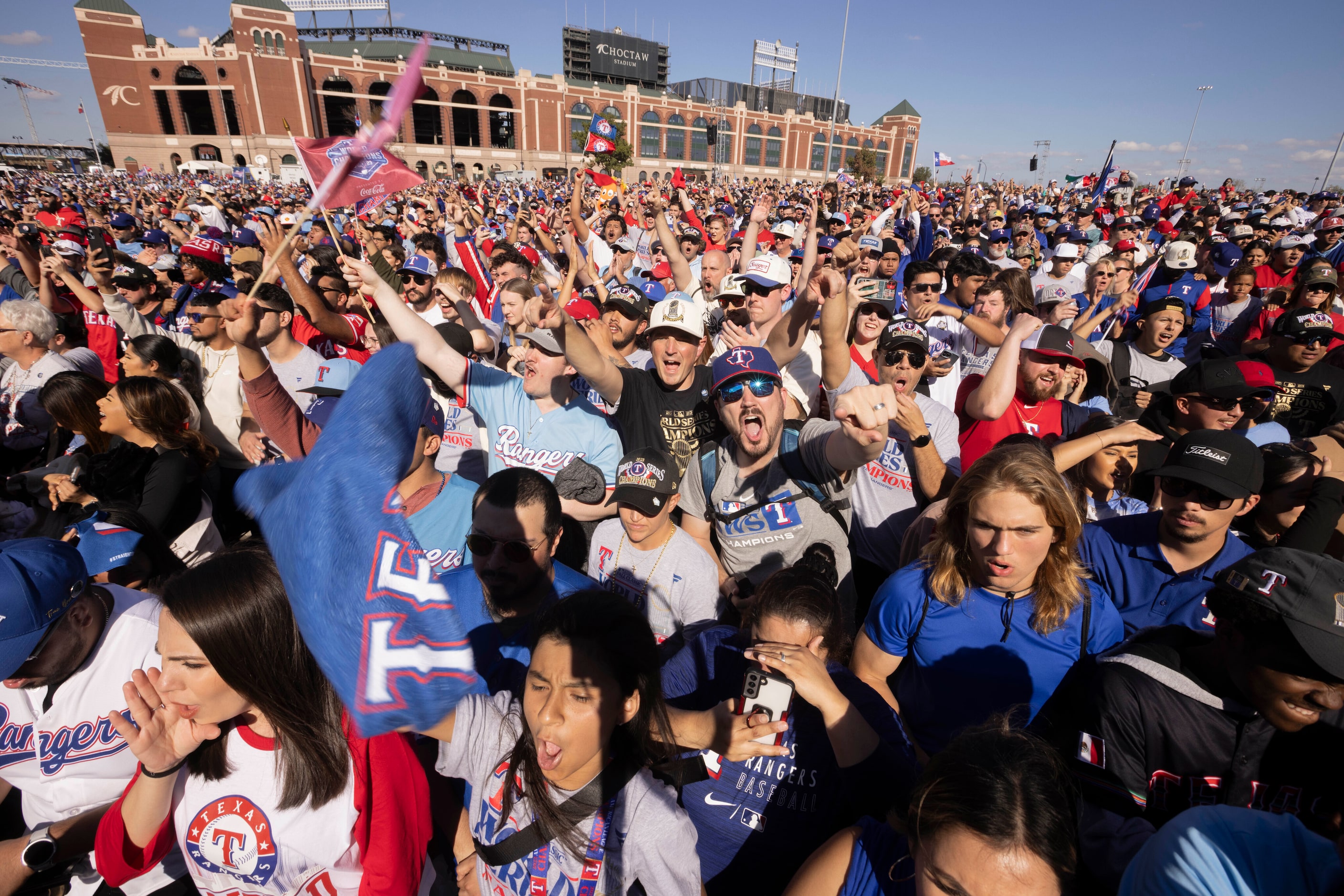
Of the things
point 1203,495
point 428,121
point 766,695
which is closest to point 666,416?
point 766,695

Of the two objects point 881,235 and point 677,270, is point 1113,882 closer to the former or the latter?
point 677,270

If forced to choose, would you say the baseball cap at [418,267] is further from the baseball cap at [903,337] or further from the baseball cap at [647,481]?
the baseball cap at [903,337]

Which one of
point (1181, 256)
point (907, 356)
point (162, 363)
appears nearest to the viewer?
point (907, 356)

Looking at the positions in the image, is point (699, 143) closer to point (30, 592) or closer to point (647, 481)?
point (647, 481)

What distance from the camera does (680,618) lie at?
2760 millimetres

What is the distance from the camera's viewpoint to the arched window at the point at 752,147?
3231 inches

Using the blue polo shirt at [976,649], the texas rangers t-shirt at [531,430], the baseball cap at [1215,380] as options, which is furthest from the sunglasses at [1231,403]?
the texas rangers t-shirt at [531,430]

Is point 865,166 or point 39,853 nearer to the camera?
point 39,853

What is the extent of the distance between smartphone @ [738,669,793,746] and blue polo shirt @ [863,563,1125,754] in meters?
0.70

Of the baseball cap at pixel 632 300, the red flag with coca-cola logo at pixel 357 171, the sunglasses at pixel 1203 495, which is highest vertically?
the red flag with coca-cola logo at pixel 357 171

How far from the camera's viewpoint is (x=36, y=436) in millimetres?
4891

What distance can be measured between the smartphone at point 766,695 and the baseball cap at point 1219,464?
1822 millimetres

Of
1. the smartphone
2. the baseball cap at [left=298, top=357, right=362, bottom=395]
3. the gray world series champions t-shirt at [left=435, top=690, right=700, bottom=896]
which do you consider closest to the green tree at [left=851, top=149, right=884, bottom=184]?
the baseball cap at [left=298, top=357, right=362, bottom=395]

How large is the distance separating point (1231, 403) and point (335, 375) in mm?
5242
